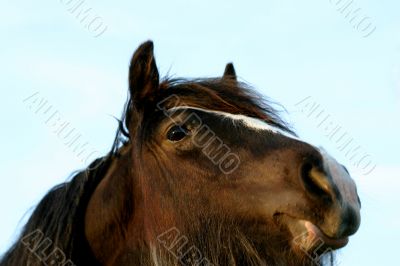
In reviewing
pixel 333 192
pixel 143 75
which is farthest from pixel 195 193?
pixel 333 192

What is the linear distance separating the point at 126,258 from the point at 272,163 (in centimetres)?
165

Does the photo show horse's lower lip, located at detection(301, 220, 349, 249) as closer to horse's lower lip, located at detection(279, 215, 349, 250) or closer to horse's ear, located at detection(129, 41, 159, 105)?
horse's lower lip, located at detection(279, 215, 349, 250)

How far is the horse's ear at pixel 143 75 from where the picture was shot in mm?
6309

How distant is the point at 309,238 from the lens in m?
5.08

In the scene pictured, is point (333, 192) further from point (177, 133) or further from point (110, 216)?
point (110, 216)

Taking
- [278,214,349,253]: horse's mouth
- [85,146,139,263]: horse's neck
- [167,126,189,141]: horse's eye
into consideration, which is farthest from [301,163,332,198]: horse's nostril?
[85,146,139,263]: horse's neck

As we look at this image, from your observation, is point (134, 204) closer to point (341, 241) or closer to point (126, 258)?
point (126, 258)

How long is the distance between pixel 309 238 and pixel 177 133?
1595 mm

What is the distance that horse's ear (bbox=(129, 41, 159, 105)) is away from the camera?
6.31 m

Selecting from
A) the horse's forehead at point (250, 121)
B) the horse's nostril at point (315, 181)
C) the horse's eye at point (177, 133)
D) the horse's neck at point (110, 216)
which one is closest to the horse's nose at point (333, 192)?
the horse's nostril at point (315, 181)

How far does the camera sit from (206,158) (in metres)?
5.84

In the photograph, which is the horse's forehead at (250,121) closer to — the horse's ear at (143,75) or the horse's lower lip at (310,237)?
the horse's ear at (143,75)

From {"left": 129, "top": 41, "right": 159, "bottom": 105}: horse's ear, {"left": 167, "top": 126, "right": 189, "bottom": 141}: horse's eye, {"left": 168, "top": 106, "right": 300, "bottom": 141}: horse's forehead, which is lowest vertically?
{"left": 167, "top": 126, "right": 189, "bottom": 141}: horse's eye

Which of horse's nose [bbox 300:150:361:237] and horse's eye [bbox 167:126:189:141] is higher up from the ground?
horse's eye [bbox 167:126:189:141]
